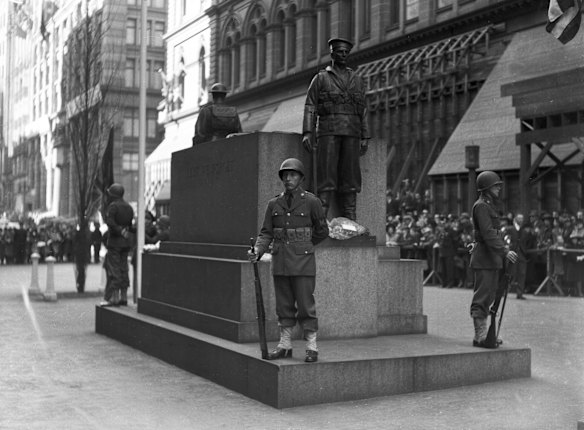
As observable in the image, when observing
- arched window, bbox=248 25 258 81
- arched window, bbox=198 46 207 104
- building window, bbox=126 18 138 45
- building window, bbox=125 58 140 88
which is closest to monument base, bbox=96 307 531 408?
arched window, bbox=248 25 258 81

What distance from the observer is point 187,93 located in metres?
58.9

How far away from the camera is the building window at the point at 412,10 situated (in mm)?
33906

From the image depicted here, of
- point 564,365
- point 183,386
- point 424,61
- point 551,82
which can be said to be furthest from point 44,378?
point 424,61

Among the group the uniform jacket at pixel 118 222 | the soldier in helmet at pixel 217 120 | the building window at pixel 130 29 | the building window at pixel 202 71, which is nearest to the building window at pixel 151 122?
the building window at pixel 130 29

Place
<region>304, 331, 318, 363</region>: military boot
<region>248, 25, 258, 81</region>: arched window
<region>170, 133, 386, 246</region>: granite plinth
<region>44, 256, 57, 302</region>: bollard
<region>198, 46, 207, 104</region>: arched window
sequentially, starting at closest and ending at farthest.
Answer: <region>304, 331, 318, 363</region>: military boot < <region>170, 133, 386, 246</region>: granite plinth < <region>44, 256, 57, 302</region>: bollard < <region>248, 25, 258, 81</region>: arched window < <region>198, 46, 207, 104</region>: arched window

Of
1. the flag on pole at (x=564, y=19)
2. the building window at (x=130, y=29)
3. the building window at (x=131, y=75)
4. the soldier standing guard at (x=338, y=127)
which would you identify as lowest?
the soldier standing guard at (x=338, y=127)

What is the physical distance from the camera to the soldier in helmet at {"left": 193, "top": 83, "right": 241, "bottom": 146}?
41.1 feet

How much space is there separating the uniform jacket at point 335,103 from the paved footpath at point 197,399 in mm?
3413

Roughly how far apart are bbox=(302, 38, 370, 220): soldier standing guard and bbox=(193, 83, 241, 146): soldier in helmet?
208 centimetres

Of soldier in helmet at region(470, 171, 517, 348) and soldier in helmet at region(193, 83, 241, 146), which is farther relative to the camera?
soldier in helmet at region(193, 83, 241, 146)

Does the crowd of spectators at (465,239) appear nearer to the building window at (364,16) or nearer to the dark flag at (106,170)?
the dark flag at (106,170)

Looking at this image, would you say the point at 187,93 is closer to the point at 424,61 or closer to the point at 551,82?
the point at 424,61

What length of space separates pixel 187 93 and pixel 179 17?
600 cm

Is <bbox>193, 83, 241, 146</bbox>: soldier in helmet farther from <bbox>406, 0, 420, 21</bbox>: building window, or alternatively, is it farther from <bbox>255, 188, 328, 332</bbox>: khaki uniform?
<bbox>406, 0, 420, 21</bbox>: building window
